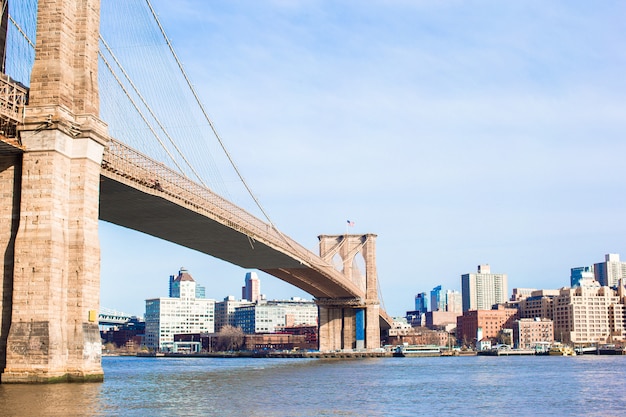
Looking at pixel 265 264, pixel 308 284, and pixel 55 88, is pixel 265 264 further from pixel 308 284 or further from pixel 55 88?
pixel 55 88

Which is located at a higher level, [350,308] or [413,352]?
[350,308]

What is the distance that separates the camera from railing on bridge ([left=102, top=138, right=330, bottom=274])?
130 feet

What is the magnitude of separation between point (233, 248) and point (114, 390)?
3075cm

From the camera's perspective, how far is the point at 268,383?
43.5 m

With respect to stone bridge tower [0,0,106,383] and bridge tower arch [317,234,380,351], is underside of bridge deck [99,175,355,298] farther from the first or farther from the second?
bridge tower arch [317,234,380,351]

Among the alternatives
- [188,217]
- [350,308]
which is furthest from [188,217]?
[350,308]

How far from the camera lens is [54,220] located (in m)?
33.2

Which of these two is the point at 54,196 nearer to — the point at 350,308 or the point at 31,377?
the point at 31,377

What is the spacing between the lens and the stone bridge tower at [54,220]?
3234cm

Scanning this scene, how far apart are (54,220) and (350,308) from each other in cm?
7650

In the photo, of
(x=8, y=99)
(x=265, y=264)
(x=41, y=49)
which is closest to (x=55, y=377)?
(x=8, y=99)

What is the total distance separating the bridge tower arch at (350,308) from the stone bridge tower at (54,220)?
69959mm

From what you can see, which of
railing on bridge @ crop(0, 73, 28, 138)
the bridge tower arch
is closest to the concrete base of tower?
railing on bridge @ crop(0, 73, 28, 138)

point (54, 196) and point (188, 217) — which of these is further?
point (188, 217)
